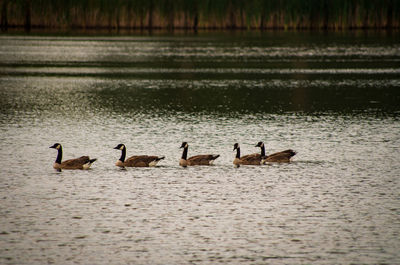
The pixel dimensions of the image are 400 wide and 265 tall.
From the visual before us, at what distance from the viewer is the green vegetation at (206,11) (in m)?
102

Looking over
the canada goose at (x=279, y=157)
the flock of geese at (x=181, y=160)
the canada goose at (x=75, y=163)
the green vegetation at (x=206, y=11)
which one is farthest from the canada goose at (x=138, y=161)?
the green vegetation at (x=206, y=11)

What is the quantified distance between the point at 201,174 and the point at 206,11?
8289 cm

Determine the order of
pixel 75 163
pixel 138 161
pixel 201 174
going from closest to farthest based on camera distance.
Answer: pixel 201 174, pixel 75 163, pixel 138 161

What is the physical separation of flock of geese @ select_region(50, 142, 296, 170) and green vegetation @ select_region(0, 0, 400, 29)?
79.6m

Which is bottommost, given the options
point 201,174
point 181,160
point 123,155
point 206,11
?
point 201,174

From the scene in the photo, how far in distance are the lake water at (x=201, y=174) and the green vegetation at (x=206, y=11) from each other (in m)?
44.9

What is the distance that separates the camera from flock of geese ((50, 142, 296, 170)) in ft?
76.0

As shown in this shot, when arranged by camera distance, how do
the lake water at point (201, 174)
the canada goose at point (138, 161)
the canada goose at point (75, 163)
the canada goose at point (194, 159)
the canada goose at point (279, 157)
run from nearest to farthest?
1. the lake water at point (201, 174)
2. the canada goose at point (75, 163)
3. the canada goose at point (138, 161)
4. the canada goose at point (194, 159)
5. the canada goose at point (279, 157)

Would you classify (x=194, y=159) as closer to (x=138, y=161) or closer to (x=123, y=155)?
(x=138, y=161)

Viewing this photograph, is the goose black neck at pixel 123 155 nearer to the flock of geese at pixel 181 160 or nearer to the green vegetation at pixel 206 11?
the flock of geese at pixel 181 160

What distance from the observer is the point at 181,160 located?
2380cm

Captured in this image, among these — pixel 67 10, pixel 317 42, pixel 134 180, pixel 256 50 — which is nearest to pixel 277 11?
pixel 317 42

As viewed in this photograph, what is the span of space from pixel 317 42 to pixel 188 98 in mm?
57657

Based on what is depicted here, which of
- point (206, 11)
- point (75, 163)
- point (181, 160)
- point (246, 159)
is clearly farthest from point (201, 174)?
point (206, 11)
